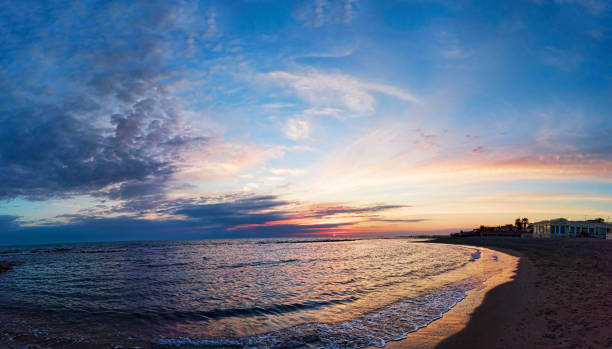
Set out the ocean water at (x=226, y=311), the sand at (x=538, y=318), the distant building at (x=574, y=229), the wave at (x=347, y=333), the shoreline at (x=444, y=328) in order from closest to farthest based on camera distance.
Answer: the sand at (x=538, y=318)
the shoreline at (x=444, y=328)
the wave at (x=347, y=333)
the ocean water at (x=226, y=311)
the distant building at (x=574, y=229)

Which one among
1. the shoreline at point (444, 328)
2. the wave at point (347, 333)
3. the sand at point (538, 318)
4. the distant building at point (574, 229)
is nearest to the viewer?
the sand at point (538, 318)

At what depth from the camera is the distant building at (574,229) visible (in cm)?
8391

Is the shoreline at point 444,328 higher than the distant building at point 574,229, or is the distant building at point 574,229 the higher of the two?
the shoreline at point 444,328

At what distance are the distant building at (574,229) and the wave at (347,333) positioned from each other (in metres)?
103

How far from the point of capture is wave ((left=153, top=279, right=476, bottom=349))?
985 cm

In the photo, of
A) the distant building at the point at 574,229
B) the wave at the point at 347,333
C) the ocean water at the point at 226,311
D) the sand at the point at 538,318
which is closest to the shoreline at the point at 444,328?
the sand at the point at 538,318

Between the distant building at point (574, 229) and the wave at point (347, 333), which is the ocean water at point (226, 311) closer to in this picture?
the wave at point (347, 333)

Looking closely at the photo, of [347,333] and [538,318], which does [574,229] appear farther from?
[347,333]

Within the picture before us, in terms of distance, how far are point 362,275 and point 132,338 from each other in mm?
18997

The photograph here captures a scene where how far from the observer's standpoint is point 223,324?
40.9 feet

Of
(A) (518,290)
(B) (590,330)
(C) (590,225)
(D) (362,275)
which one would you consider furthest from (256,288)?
(C) (590,225)

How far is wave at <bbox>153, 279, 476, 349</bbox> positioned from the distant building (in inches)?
4071

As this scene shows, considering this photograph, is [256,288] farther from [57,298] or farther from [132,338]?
[57,298]

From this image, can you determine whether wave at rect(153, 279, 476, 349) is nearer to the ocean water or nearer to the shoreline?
the ocean water
